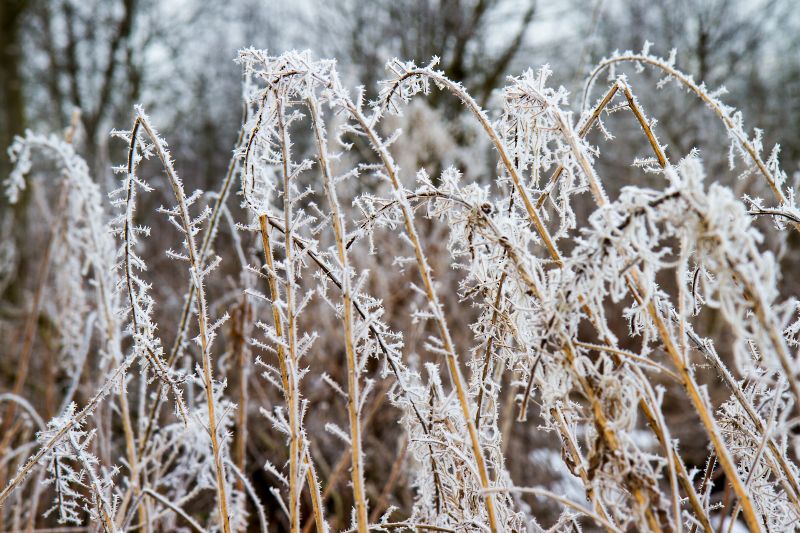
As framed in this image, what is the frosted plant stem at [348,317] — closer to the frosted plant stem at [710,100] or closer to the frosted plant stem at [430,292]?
the frosted plant stem at [430,292]

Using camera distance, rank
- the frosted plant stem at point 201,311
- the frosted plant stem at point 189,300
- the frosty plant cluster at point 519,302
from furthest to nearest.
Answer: the frosted plant stem at point 189,300 → the frosted plant stem at point 201,311 → the frosty plant cluster at point 519,302

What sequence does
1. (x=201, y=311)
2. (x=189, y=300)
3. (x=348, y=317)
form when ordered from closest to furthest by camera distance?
1. (x=348, y=317)
2. (x=201, y=311)
3. (x=189, y=300)

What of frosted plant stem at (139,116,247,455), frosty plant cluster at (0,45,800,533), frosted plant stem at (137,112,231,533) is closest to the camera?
frosty plant cluster at (0,45,800,533)

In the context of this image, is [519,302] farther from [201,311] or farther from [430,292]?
[201,311]

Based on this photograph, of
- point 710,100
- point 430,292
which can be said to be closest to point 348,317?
point 430,292

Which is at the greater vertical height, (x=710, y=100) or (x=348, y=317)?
(x=710, y=100)

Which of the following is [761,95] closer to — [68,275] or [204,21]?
[204,21]

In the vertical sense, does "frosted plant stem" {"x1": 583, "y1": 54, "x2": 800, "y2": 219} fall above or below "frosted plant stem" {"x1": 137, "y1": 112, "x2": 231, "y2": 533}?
above

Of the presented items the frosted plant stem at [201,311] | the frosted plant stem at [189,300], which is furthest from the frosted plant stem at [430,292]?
the frosted plant stem at [189,300]

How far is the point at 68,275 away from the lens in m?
1.60

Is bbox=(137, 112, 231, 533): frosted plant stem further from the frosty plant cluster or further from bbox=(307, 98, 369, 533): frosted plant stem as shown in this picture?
bbox=(307, 98, 369, 533): frosted plant stem

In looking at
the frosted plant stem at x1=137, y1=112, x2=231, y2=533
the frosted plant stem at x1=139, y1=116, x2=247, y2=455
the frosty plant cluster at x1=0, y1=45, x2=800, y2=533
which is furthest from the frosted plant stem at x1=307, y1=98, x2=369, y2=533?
the frosted plant stem at x1=139, y1=116, x2=247, y2=455

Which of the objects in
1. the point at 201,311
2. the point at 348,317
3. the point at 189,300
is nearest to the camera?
the point at 348,317

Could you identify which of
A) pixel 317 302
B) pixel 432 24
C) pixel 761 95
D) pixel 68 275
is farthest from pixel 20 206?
pixel 761 95
